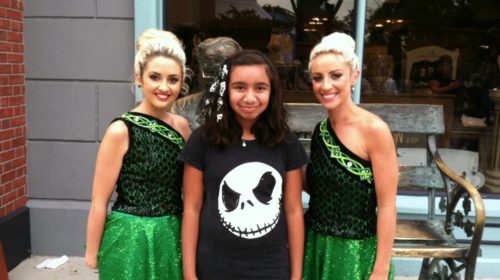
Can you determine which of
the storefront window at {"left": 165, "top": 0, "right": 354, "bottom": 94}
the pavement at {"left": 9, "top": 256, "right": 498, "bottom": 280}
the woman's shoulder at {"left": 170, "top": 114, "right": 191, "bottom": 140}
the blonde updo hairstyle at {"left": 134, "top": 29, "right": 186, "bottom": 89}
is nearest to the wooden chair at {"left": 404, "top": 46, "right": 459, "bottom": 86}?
the storefront window at {"left": 165, "top": 0, "right": 354, "bottom": 94}

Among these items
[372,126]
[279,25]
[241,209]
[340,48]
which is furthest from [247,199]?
[279,25]

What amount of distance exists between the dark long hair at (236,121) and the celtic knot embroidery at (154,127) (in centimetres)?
16

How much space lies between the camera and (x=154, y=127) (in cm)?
196

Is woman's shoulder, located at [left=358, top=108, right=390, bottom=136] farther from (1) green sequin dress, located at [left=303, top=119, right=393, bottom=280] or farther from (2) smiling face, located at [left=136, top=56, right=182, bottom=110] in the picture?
(2) smiling face, located at [left=136, top=56, right=182, bottom=110]

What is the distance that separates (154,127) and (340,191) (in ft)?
2.45

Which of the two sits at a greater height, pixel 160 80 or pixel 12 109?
pixel 160 80

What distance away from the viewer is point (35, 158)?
3873mm

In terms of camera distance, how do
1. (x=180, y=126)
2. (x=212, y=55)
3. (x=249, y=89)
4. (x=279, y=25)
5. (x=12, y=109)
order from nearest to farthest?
1. (x=249, y=89)
2. (x=180, y=126)
3. (x=212, y=55)
4. (x=12, y=109)
5. (x=279, y=25)

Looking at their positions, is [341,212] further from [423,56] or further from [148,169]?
[423,56]

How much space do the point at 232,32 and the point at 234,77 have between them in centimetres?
281

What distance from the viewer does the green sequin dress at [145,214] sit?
192 cm

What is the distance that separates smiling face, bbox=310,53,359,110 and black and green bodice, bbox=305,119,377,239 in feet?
0.51

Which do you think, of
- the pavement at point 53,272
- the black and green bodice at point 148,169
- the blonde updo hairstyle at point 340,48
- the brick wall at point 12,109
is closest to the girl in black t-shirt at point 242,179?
the black and green bodice at point 148,169

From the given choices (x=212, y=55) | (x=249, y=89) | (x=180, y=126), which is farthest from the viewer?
(x=212, y=55)
